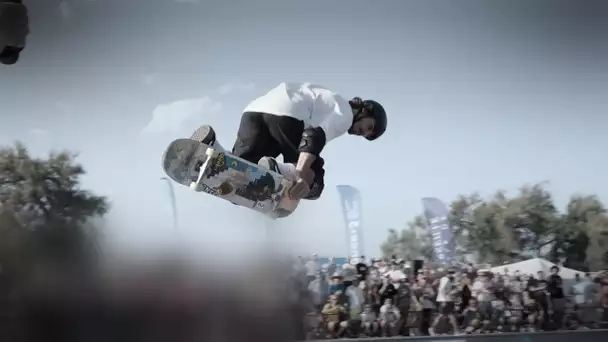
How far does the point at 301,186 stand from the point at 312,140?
31 centimetres

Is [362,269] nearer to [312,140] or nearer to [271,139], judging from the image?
[271,139]

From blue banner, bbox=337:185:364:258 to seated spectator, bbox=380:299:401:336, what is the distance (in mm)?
631

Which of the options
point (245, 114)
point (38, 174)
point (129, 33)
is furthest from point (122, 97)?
point (245, 114)

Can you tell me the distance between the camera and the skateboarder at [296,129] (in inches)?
196

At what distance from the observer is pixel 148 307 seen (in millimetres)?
3982

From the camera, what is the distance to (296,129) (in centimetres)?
507

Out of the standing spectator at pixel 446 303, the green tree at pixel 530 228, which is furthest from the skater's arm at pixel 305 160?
the green tree at pixel 530 228

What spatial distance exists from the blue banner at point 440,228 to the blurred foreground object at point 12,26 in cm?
647

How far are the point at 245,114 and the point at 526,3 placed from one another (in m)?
5.42

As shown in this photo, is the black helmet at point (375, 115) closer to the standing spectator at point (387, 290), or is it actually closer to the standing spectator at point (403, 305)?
the standing spectator at point (387, 290)

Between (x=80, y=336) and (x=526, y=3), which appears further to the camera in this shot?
(x=526, y=3)

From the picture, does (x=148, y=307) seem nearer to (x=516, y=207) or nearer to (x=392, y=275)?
(x=392, y=275)

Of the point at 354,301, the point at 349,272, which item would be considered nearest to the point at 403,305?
the point at 354,301

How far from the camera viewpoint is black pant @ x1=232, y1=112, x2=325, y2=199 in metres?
5.07
